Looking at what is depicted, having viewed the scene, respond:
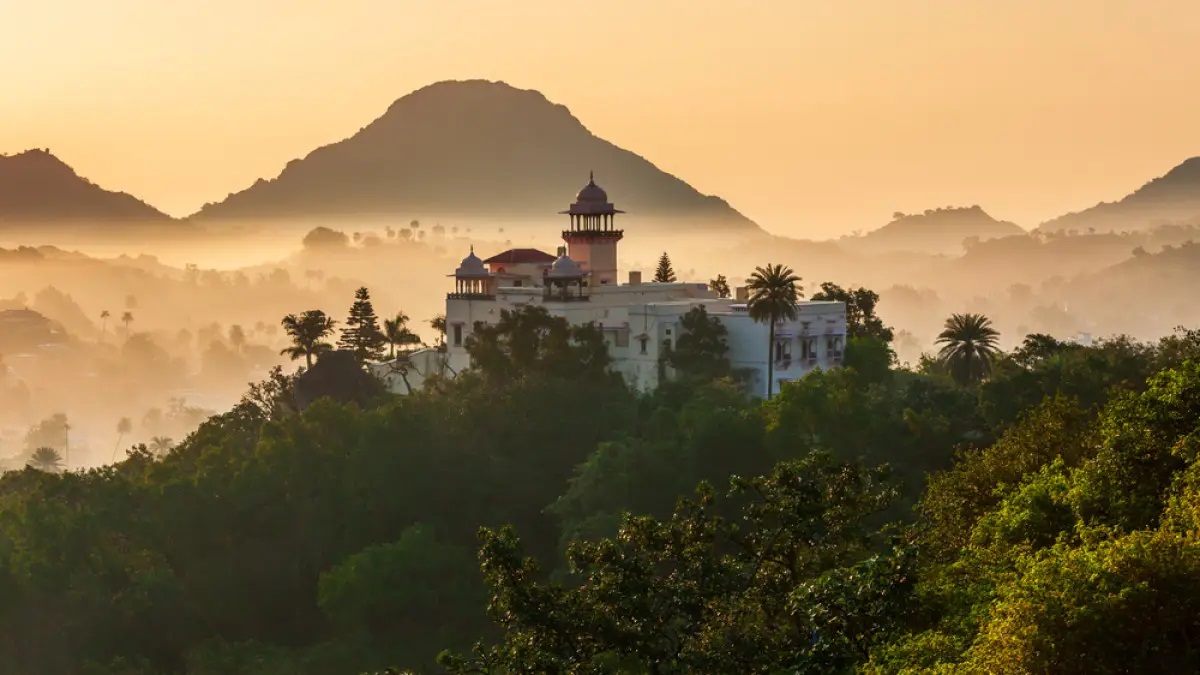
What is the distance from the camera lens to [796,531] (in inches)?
1054

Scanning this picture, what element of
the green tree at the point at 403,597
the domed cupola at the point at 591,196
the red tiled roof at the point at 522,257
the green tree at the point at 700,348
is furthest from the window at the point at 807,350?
the green tree at the point at 403,597

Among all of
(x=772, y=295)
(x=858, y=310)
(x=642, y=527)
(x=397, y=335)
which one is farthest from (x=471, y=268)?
(x=642, y=527)

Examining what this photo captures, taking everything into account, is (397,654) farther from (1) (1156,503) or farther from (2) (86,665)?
(1) (1156,503)

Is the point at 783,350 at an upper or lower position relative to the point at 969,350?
lower

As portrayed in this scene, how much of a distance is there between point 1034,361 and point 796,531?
32959mm

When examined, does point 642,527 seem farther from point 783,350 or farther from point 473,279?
point 473,279

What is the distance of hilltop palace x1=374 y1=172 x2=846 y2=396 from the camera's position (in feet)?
222

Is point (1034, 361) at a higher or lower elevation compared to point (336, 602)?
higher

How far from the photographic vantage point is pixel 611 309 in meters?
69.6

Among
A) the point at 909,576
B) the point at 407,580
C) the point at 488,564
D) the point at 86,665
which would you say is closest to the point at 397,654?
the point at 407,580

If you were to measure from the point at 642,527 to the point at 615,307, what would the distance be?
141ft

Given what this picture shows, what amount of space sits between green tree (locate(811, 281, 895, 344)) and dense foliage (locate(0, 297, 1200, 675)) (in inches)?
93.8

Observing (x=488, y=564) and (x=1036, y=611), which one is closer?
(x=1036, y=611)

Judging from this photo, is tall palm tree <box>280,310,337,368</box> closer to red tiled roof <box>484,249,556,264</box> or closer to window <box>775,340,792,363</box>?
red tiled roof <box>484,249,556,264</box>
